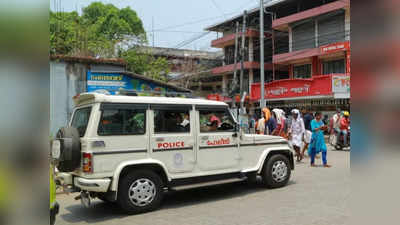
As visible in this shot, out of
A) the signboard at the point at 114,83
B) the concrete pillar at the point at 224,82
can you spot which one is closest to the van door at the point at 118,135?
the signboard at the point at 114,83

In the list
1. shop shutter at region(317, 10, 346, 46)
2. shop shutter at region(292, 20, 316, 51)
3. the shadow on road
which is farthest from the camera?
shop shutter at region(292, 20, 316, 51)

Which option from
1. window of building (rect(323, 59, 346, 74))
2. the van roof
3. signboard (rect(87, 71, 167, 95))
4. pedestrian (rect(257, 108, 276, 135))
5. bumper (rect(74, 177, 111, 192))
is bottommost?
bumper (rect(74, 177, 111, 192))

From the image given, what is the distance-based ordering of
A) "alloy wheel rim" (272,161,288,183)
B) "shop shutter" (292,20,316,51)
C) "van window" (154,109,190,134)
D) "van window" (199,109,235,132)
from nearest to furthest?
"van window" (154,109,190,134) → "van window" (199,109,235,132) → "alloy wheel rim" (272,161,288,183) → "shop shutter" (292,20,316,51)

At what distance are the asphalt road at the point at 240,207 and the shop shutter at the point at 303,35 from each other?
768 inches

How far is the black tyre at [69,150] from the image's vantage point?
5156 millimetres

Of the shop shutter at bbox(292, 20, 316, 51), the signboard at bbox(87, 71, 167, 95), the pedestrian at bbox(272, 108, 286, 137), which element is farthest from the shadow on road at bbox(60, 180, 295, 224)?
the shop shutter at bbox(292, 20, 316, 51)

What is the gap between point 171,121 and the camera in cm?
618

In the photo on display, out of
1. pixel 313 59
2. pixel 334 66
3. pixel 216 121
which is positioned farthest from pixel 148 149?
pixel 313 59

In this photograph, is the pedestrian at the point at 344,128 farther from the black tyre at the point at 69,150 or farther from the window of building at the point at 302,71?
the window of building at the point at 302,71

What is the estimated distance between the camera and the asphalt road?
514 cm

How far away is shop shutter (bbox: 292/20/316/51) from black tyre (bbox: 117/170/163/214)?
22.2 meters

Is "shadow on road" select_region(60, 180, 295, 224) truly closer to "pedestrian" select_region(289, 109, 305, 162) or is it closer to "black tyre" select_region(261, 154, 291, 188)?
"black tyre" select_region(261, 154, 291, 188)
